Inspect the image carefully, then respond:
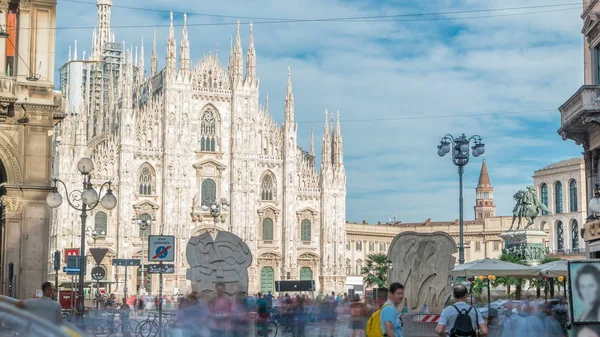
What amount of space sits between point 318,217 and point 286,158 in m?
5.17

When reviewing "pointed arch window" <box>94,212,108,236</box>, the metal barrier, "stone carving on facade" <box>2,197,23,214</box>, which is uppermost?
"pointed arch window" <box>94,212,108,236</box>

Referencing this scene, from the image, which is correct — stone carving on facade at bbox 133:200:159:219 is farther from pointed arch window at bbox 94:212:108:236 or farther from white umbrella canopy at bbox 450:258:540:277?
white umbrella canopy at bbox 450:258:540:277

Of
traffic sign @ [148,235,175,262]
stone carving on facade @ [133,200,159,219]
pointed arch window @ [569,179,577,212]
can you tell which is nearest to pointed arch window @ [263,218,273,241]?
stone carving on facade @ [133,200,159,219]

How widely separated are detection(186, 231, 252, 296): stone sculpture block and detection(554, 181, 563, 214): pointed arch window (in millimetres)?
68309

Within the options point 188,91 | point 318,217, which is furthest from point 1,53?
point 318,217

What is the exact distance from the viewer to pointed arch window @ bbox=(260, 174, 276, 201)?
69.5m

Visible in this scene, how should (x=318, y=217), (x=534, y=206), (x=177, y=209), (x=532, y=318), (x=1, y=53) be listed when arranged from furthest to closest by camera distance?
1. (x=318, y=217)
2. (x=177, y=209)
3. (x=534, y=206)
4. (x=1, y=53)
5. (x=532, y=318)

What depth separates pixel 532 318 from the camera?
646 inches

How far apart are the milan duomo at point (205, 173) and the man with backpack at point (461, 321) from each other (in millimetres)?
53090

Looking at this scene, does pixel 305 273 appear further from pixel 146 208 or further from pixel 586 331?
pixel 586 331

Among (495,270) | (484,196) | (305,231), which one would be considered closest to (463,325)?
(495,270)

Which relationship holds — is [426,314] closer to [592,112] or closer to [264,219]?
[592,112]

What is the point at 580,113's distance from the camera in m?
26.8

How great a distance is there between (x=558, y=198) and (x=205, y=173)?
3570 cm
